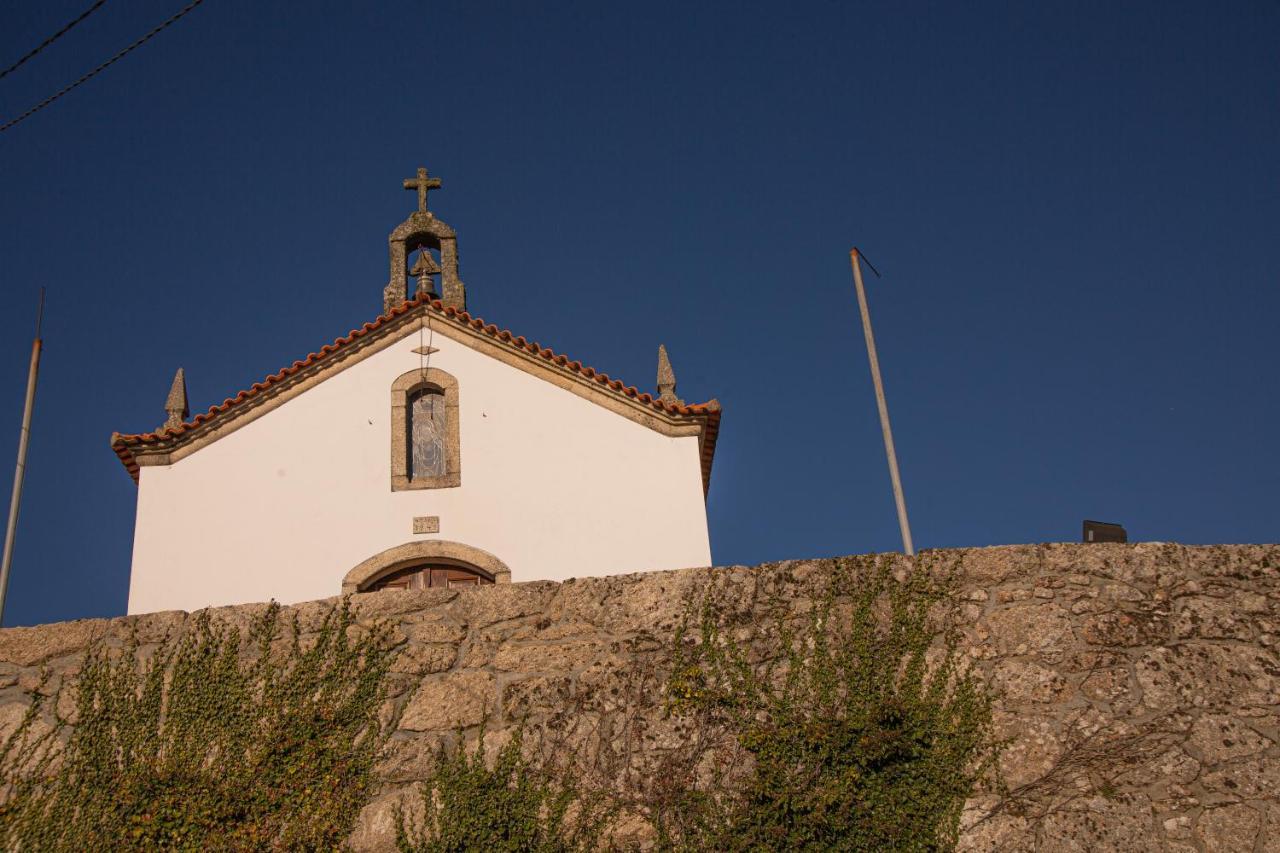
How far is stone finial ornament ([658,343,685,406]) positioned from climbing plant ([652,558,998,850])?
716 cm

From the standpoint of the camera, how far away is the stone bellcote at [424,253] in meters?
15.1

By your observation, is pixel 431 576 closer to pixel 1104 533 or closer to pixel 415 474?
pixel 415 474

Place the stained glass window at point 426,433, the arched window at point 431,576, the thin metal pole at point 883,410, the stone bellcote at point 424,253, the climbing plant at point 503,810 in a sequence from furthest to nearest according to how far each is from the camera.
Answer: the stone bellcote at point 424,253 < the stained glass window at point 426,433 < the arched window at point 431,576 < the thin metal pole at point 883,410 < the climbing plant at point 503,810

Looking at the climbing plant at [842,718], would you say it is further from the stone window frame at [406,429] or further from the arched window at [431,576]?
the stone window frame at [406,429]

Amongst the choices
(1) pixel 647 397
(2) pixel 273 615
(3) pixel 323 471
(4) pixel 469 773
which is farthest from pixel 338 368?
(4) pixel 469 773

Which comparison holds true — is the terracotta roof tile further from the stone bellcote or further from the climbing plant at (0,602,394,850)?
the climbing plant at (0,602,394,850)

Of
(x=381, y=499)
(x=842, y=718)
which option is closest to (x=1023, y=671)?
(x=842, y=718)

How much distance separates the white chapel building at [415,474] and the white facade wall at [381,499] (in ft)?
0.05

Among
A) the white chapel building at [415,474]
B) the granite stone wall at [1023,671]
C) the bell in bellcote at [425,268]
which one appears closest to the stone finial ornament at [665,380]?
the white chapel building at [415,474]

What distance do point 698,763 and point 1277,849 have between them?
8.75 feet

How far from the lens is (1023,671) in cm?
551

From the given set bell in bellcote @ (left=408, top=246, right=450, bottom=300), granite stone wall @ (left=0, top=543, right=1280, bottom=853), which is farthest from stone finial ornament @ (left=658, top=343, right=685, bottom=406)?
granite stone wall @ (left=0, top=543, right=1280, bottom=853)

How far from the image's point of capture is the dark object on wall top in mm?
6391

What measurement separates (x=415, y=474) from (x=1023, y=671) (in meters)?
8.31
